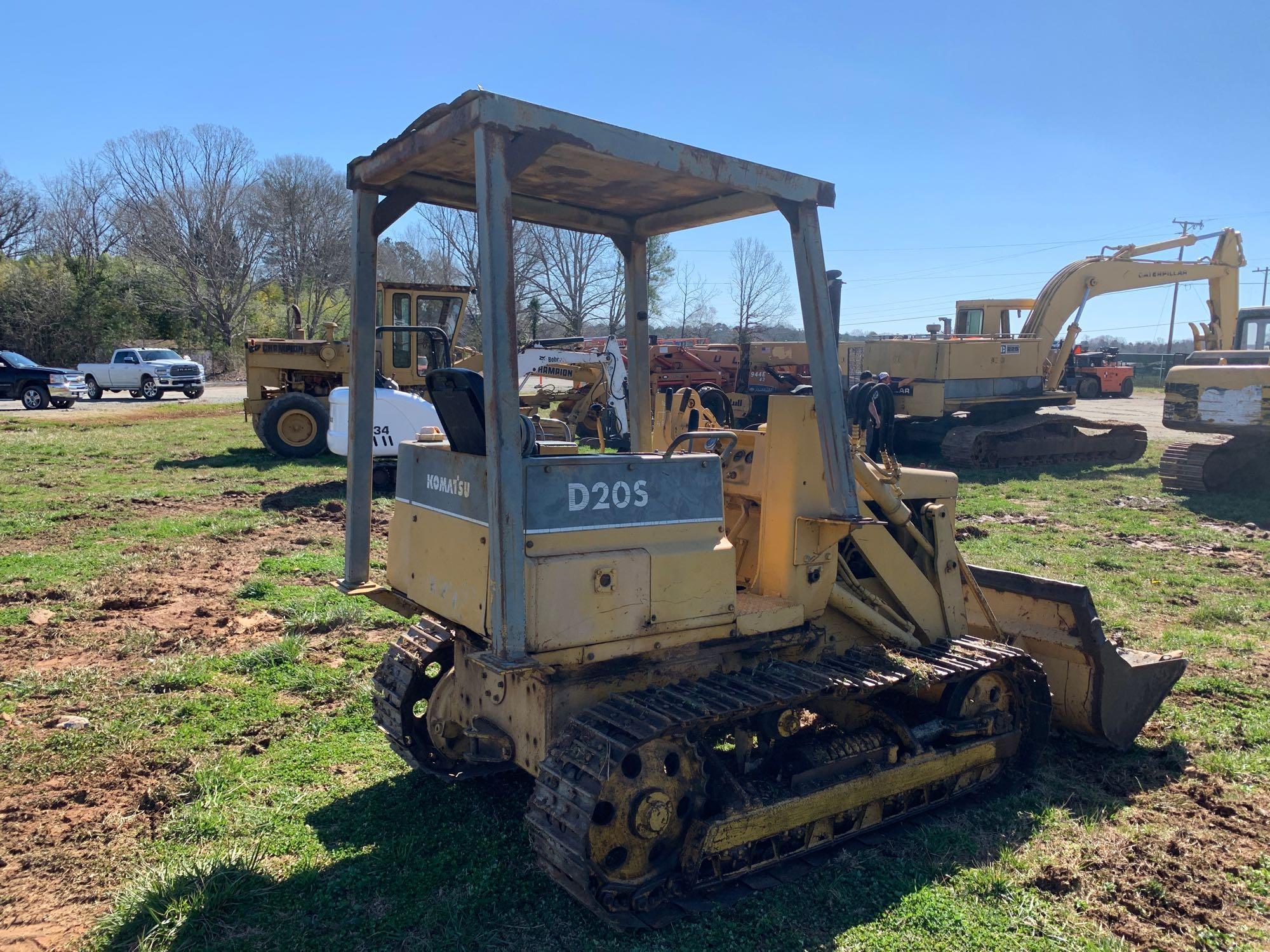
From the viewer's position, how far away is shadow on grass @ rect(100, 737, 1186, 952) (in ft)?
11.2

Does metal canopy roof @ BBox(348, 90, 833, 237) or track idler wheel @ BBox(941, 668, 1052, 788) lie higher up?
metal canopy roof @ BBox(348, 90, 833, 237)

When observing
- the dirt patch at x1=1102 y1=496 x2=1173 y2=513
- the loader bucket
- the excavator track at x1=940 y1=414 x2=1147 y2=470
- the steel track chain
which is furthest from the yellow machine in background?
the loader bucket

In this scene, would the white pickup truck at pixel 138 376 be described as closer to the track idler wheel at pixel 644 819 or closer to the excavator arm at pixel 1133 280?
the excavator arm at pixel 1133 280

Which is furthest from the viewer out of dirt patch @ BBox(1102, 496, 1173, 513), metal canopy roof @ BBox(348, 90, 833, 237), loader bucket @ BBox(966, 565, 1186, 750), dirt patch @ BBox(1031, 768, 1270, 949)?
dirt patch @ BBox(1102, 496, 1173, 513)

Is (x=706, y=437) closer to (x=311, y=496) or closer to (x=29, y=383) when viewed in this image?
(x=311, y=496)

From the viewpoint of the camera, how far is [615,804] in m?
3.46

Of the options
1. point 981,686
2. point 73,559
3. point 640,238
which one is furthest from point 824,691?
point 73,559

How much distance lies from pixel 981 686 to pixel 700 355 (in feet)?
51.4

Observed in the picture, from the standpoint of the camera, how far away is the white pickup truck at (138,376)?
3150cm

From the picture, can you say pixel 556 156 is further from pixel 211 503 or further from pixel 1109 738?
pixel 211 503

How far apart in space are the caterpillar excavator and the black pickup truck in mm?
23045

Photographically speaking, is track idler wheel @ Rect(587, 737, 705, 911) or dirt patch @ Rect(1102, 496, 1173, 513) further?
dirt patch @ Rect(1102, 496, 1173, 513)

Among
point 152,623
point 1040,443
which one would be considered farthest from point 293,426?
point 1040,443

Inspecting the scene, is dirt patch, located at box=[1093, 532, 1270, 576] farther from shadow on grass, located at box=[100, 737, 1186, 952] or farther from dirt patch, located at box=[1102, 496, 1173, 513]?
shadow on grass, located at box=[100, 737, 1186, 952]
